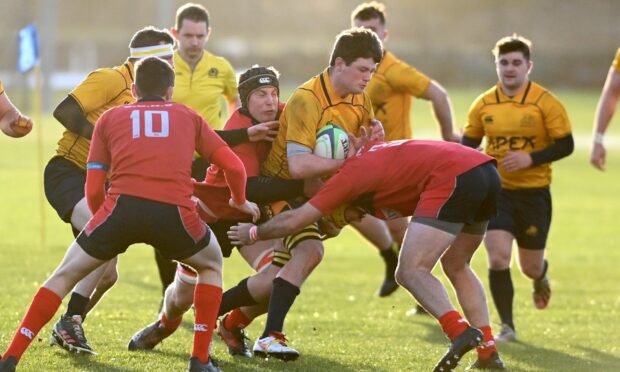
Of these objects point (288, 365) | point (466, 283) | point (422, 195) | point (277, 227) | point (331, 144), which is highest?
point (331, 144)

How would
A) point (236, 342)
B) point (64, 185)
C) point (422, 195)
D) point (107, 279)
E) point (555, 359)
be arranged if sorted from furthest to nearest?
Result: point (107, 279) → point (555, 359) → point (64, 185) → point (236, 342) → point (422, 195)

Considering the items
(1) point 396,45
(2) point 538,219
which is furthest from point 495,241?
(1) point 396,45

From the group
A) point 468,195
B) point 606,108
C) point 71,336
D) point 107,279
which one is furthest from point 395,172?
point 606,108

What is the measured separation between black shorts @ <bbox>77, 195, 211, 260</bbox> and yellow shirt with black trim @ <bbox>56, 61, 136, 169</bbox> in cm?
165

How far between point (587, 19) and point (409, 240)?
7988cm

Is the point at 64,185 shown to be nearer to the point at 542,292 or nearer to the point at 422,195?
the point at 422,195

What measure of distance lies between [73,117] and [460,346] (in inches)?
115

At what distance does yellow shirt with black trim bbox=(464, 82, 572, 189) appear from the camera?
31.4ft

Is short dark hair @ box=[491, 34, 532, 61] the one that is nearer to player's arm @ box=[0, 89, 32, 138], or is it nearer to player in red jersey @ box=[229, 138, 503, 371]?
player in red jersey @ box=[229, 138, 503, 371]

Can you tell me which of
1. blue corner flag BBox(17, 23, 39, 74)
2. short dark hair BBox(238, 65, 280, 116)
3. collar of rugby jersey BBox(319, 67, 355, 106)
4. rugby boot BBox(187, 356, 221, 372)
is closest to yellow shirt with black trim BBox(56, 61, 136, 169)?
short dark hair BBox(238, 65, 280, 116)

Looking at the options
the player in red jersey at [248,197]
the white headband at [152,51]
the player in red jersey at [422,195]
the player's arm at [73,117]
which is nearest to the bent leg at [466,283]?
the player in red jersey at [422,195]

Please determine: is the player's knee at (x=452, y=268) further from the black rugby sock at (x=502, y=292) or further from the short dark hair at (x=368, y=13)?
the short dark hair at (x=368, y=13)

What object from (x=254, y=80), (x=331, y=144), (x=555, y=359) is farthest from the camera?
(x=555, y=359)

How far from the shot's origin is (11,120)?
8.20 metres
